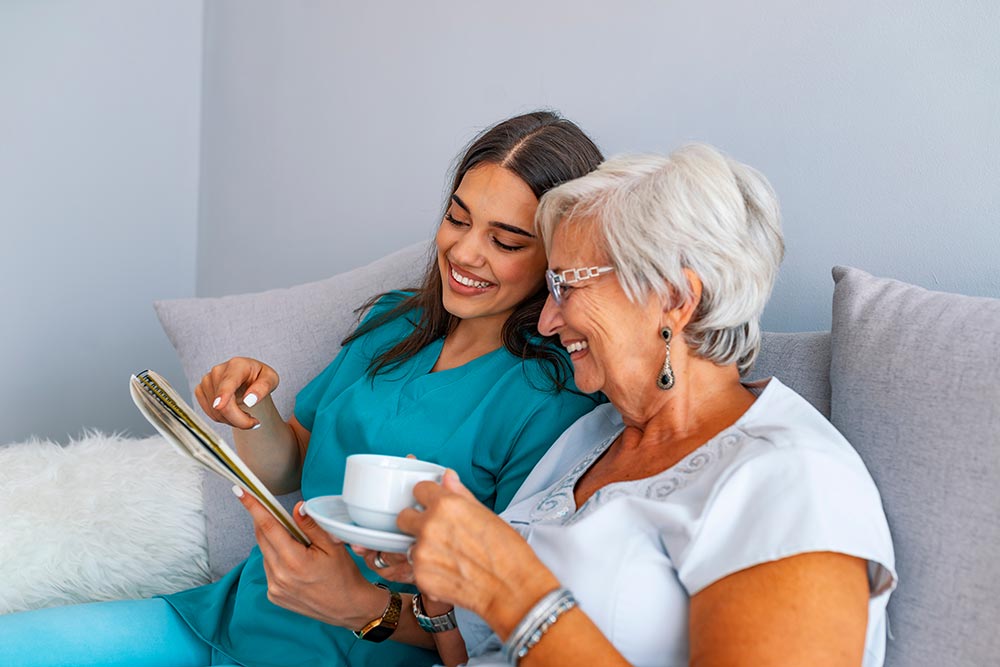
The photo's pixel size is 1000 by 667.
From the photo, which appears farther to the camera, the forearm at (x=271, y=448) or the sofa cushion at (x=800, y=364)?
the forearm at (x=271, y=448)

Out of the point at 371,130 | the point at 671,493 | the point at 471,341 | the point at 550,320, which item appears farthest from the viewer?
the point at 371,130

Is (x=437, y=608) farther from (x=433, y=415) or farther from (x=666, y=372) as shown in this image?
(x=666, y=372)

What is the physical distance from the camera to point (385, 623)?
130 cm

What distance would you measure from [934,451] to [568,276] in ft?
1.48

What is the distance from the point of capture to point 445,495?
3.18 feet

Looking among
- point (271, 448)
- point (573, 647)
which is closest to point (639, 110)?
point (271, 448)

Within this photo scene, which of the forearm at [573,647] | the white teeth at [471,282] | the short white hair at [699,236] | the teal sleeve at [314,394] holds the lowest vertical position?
the teal sleeve at [314,394]

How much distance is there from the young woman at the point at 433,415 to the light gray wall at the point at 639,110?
32 centimetres

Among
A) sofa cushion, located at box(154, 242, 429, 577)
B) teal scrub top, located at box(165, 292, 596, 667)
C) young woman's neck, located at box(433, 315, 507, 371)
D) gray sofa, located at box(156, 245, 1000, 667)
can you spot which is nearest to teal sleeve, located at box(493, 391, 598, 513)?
teal scrub top, located at box(165, 292, 596, 667)

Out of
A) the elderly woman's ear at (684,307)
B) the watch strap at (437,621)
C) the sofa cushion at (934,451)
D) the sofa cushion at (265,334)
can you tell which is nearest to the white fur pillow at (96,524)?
the sofa cushion at (265,334)

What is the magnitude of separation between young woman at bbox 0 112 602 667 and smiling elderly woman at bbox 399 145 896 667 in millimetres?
125

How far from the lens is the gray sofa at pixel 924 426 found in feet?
3.08

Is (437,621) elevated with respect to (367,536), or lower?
lower

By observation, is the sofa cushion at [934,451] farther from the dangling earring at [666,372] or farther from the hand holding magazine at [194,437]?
the hand holding magazine at [194,437]
